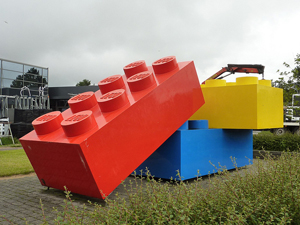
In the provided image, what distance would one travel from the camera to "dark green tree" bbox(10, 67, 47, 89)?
1061 inches

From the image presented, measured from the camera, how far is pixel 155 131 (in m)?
6.22

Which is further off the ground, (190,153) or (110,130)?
(110,130)

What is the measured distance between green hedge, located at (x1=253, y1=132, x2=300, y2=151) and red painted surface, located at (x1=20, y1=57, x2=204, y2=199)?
6.99 meters

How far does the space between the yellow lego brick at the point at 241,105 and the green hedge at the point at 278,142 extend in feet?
11.4

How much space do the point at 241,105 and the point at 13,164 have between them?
7.42 m

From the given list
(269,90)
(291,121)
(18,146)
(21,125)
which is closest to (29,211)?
(269,90)

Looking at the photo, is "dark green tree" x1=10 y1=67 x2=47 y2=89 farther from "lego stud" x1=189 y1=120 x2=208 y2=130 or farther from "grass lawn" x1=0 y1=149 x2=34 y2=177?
"lego stud" x1=189 y1=120 x2=208 y2=130

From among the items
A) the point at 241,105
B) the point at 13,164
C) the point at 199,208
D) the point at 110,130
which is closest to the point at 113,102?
the point at 110,130

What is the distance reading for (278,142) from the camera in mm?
12383

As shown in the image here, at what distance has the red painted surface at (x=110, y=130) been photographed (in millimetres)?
5133

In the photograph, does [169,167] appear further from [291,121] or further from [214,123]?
[291,121]

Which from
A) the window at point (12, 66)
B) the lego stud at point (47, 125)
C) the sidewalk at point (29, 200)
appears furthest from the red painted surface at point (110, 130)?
the window at point (12, 66)

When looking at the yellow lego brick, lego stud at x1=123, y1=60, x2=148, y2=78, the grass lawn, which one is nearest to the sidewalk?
the grass lawn

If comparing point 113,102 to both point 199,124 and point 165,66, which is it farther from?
point 199,124
